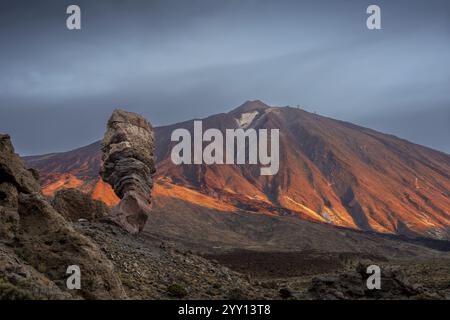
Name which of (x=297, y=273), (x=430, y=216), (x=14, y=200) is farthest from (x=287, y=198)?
(x=14, y=200)

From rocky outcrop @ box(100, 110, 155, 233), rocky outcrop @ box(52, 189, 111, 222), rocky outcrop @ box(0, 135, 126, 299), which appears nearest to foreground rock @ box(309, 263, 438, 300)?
rocky outcrop @ box(0, 135, 126, 299)

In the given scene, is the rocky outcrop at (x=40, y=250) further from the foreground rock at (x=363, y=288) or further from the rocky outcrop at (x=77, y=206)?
the rocky outcrop at (x=77, y=206)

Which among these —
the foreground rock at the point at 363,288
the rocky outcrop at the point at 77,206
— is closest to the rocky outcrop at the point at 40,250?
the foreground rock at the point at 363,288

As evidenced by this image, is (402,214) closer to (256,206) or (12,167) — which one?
(256,206)

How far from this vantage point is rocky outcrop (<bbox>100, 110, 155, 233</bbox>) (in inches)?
1305

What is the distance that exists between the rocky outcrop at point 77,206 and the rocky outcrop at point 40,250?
1271cm

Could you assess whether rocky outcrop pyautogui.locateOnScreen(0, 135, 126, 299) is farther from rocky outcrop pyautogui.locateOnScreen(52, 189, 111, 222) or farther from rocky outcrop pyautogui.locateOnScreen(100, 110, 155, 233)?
rocky outcrop pyautogui.locateOnScreen(100, 110, 155, 233)

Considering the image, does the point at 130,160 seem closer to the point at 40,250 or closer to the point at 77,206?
the point at 77,206

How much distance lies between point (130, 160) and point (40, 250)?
17.8 m

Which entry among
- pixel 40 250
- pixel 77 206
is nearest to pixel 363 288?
pixel 40 250

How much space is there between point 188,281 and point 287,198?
160112 mm

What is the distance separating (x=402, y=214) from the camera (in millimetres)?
182375

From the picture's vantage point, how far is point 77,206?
3303 cm

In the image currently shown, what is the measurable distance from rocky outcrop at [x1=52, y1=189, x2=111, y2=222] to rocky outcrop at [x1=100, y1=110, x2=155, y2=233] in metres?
1.59
